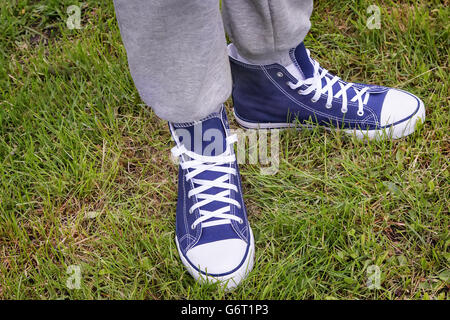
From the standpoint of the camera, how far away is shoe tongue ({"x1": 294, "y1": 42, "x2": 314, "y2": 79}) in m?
1.63

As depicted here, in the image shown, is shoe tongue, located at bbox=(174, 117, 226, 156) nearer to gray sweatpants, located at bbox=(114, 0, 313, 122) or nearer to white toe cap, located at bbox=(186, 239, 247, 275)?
gray sweatpants, located at bbox=(114, 0, 313, 122)

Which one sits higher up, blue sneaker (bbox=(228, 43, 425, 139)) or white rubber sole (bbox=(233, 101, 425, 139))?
blue sneaker (bbox=(228, 43, 425, 139))

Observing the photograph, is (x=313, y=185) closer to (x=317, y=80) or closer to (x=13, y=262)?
(x=317, y=80)

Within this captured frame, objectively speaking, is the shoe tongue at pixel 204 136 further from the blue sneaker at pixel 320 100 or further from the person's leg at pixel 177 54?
the blue sneaker at pixel 320 100

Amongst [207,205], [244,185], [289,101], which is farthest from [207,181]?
[289,101]

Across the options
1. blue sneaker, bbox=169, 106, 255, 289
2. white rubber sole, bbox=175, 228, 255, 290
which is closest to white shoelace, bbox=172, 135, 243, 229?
blue sneaker, bbox=169, 106, 255, 289

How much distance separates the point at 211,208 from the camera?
1.52 m

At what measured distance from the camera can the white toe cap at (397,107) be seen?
1707mm

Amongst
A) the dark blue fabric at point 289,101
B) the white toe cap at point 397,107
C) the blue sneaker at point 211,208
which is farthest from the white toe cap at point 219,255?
the white toe cap at point 397,107

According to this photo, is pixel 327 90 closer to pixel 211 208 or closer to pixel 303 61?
pixel 303 61

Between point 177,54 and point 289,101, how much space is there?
662 millimetres

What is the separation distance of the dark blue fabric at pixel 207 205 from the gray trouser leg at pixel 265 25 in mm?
237
